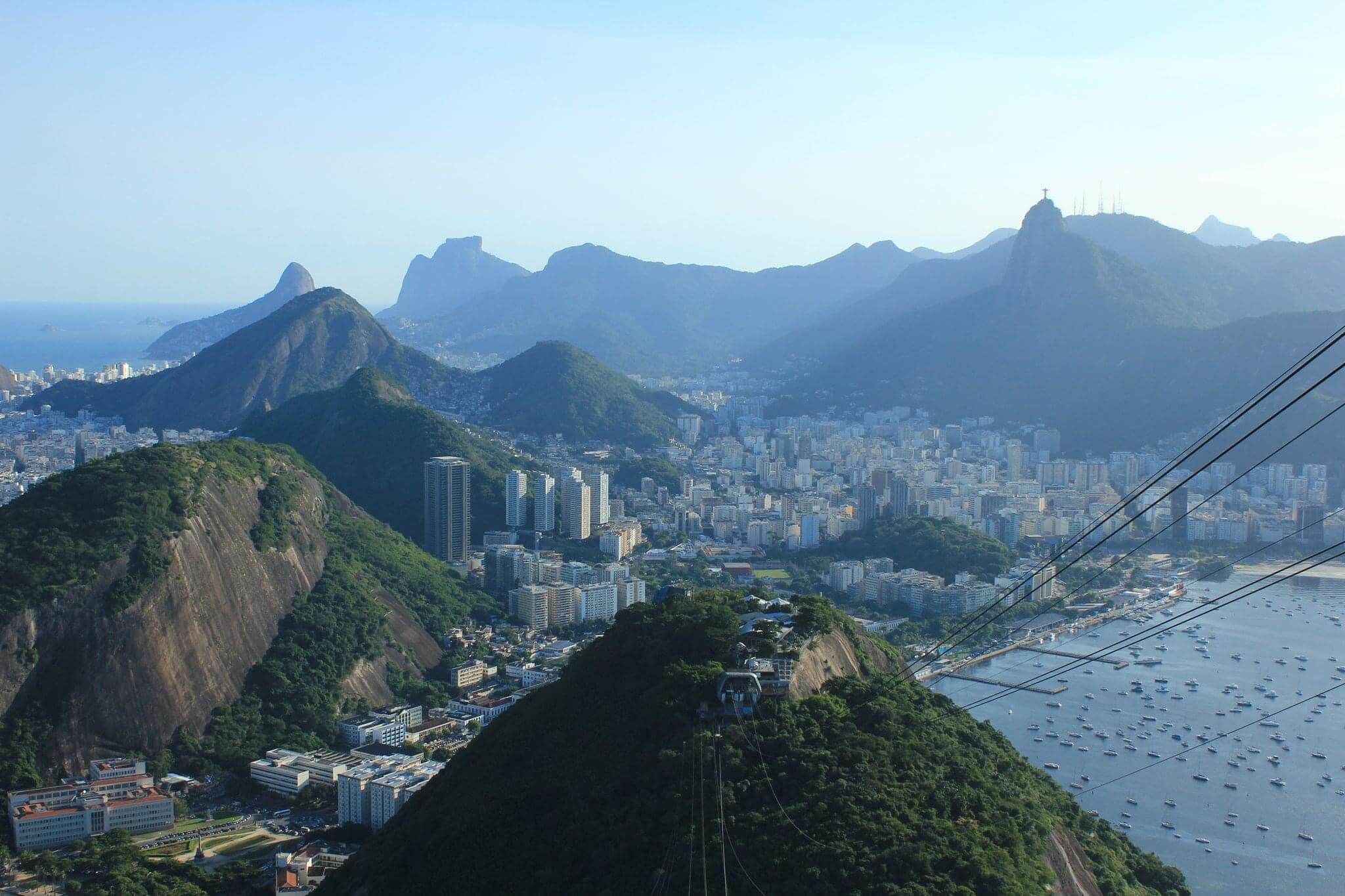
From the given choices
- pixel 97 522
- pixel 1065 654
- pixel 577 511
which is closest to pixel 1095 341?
pixel 577 511

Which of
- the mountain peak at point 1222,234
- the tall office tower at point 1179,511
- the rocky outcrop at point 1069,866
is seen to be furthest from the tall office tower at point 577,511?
the mountain peak at point 1222,234

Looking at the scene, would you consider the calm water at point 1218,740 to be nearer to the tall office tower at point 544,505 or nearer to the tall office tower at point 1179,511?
the tall office tower at point 1179,511

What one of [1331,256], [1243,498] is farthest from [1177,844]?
[1331,256]

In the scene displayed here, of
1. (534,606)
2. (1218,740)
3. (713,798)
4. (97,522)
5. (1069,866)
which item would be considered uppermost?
(97,522)

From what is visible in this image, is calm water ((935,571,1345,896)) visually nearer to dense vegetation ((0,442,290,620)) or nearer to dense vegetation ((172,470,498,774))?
dense vegetation ((172,470,498,774))

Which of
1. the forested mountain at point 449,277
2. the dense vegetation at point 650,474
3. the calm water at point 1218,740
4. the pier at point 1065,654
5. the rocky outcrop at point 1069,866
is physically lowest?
the calm water at point 1218,740

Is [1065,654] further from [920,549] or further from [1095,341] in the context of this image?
[1095,341]
